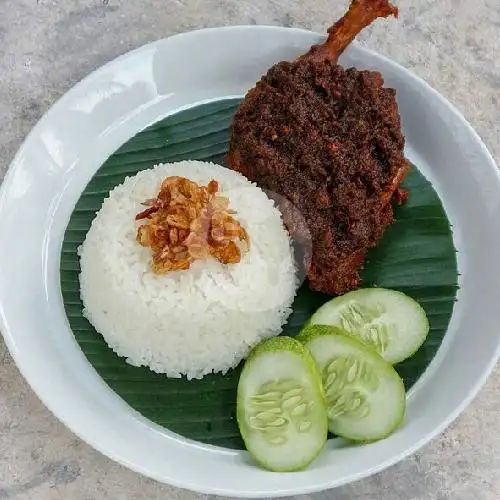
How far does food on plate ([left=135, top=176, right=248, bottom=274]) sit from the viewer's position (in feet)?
A: 10.7

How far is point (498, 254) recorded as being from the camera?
12.1ft

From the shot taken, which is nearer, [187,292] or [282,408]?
[282,408]

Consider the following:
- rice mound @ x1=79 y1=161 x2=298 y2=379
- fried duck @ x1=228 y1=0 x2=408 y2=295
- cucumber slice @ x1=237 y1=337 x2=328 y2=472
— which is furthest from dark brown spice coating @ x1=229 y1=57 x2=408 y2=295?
cucumber slice @ x1=237 y1=337 x2=328 y2=472

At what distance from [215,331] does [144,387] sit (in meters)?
0.44

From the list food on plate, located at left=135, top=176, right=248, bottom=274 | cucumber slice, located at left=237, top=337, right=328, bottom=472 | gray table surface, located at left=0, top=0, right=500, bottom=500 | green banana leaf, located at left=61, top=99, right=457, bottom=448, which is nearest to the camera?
cucumber slice, located at left=237, top=337, right=328, bottom=472

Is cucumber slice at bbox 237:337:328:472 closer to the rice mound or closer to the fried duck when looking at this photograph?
the rice mound

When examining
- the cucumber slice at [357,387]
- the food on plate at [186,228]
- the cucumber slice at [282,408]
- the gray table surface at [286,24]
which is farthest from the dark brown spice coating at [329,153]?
the gray table surface at [286,24]

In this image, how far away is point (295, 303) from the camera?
12.1ft

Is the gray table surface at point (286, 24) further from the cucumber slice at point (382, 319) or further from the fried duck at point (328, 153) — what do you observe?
the fried duck at point (328, 153)

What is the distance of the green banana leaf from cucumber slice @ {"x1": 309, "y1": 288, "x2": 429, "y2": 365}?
0.47 feet

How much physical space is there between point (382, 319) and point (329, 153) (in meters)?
0.84

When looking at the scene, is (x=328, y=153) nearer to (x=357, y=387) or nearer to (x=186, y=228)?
(x=186, y=228)

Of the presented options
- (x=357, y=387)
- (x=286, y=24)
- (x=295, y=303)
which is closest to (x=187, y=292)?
(x=295, y=303)

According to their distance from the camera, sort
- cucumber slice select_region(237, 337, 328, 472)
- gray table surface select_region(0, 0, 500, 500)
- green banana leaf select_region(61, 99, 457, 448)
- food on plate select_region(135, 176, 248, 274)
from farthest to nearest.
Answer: gray table surface select_region(0, 0, 500, 500), green banana leaf select_region(61, 99, 457, 448), food on plate select_region(135, 176, 248, 274), cucumber slice select_region(237, 337, 328, 472)
